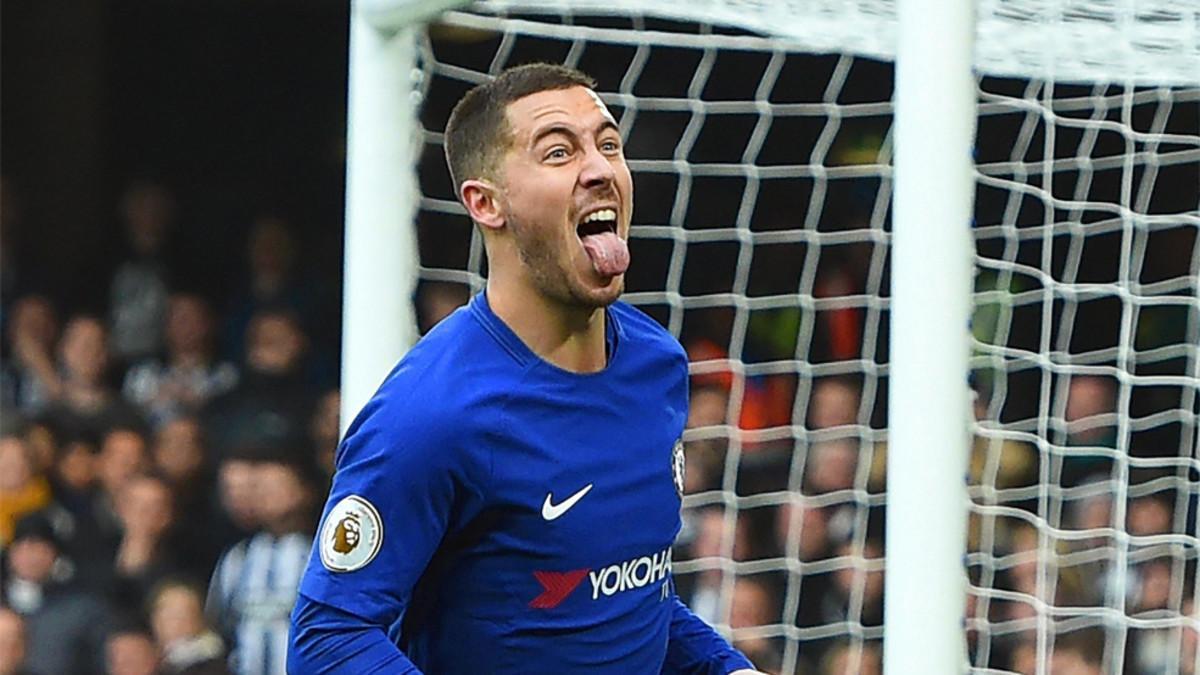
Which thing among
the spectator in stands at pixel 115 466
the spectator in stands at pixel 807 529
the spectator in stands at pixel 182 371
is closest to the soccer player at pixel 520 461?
the spectator in stands at pixel 807 529

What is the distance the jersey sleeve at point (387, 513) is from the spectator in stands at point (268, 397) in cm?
430

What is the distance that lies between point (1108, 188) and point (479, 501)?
14.6 ft

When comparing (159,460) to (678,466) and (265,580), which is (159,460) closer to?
(265,580)

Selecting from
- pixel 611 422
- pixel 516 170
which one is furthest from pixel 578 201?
pixel 611 422

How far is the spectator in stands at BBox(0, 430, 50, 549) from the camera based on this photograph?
6512 millimetres

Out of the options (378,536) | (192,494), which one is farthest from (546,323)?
(192,494)

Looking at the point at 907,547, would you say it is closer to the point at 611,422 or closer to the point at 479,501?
the point at 611,422

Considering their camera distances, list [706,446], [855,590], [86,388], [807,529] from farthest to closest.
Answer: [86,388] < [706,446] < [807,529] < [855,590]

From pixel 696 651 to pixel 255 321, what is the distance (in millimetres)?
4753

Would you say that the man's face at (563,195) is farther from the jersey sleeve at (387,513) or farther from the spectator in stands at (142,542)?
the spectator in stands at (142,542)

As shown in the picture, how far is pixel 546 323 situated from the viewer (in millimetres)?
2273

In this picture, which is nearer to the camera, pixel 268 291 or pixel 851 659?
pixel 851 659

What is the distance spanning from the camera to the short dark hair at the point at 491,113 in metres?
2.29

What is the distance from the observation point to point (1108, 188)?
6.22 meters
